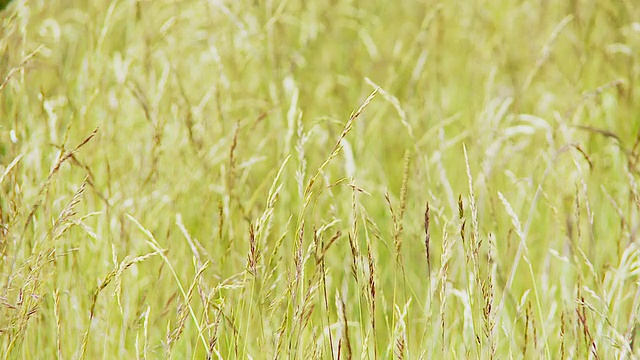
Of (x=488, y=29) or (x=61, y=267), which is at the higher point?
(x=488, y=29)

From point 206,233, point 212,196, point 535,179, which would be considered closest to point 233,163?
point 206,233

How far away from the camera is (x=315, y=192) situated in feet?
7.57

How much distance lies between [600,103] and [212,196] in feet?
4.78

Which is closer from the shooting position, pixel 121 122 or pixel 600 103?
pixel 121 122

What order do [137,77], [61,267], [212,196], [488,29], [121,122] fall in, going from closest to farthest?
[61,267] < [212,196] < [121,122] < [137,77] < [488,29]

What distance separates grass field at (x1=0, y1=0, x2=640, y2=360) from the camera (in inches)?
52.8

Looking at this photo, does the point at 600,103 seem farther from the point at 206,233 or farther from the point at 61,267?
the point at 61,267

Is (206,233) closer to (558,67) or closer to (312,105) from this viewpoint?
(312,105)

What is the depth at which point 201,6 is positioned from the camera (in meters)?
2.70

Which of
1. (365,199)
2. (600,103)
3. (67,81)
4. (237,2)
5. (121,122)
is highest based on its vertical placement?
(237,2)

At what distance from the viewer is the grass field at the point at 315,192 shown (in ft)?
4.40

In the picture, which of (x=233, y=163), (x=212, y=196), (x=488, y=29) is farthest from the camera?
(x=488, y=29)

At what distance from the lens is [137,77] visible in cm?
263

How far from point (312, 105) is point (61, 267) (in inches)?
50.4
